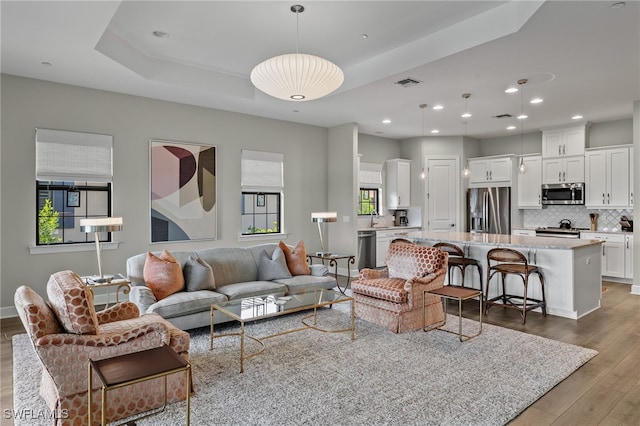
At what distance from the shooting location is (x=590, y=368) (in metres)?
3.33

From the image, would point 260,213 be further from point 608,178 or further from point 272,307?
point 608,178

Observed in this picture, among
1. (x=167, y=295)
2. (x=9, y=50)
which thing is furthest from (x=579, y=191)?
(x=9, y=50)

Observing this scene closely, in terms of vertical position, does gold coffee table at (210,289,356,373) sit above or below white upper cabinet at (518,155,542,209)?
below

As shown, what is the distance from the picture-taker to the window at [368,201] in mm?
8883

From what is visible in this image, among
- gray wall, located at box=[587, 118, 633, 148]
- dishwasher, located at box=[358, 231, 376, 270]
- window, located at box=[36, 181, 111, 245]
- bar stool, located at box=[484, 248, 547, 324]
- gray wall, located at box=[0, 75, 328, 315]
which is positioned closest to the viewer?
bar stool, located at box=[484, 248, 547, 324]

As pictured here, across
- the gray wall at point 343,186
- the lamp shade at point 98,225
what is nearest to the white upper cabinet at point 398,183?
the gray wall at point 343,186

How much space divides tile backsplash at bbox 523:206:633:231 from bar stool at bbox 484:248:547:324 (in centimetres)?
366

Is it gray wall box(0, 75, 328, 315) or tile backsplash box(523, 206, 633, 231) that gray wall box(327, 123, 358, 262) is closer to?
gray wall box(0, 75, 328, 315)

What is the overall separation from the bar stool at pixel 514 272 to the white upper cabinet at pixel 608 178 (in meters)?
3.50

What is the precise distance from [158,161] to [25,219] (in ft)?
5.95

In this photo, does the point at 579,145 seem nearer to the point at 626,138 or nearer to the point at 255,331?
the point at 626,138

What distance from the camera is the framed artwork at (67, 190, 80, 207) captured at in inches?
208

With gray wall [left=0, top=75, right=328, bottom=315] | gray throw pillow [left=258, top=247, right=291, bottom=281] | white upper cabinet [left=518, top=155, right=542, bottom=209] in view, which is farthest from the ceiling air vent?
white upper cabinet [left=518, top=155, right=542, bottom=209]

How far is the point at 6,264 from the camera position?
4805 millimetres
